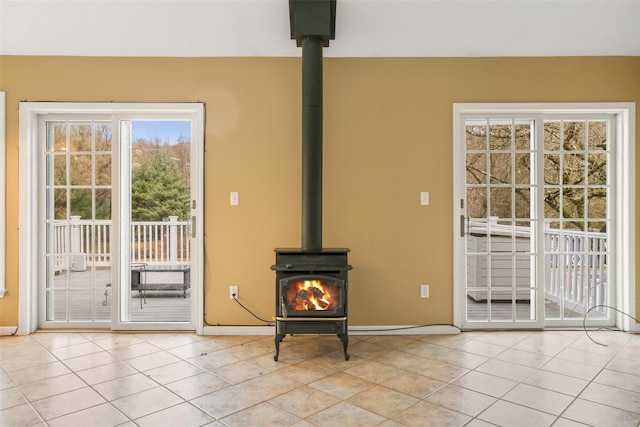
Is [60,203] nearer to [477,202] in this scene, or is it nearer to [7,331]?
[7,331]

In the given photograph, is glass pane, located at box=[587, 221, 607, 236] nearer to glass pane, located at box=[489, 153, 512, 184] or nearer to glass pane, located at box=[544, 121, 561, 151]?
glass pane, located at box=[544, 121, 561, 151]

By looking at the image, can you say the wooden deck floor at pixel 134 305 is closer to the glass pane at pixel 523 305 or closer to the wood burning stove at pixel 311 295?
the glass pane at pixel 523 305

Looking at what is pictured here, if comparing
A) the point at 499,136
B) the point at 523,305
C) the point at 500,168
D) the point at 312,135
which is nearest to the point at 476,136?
the point at 499,136

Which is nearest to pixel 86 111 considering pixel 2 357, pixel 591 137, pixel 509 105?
pixel 2 357

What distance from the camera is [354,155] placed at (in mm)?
3762

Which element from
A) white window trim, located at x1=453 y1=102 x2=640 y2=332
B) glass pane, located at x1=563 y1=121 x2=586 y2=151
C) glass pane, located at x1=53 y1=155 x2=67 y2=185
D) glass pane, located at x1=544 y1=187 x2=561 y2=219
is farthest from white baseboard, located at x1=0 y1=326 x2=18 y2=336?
glass pane, located at x1=563 y1=121 x2=586 y2=151

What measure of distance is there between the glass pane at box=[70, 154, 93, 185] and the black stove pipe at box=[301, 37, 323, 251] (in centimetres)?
202

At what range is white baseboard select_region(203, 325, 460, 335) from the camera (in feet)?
12.3

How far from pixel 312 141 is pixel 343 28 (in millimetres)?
1022

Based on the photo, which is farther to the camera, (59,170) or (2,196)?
(59,170)

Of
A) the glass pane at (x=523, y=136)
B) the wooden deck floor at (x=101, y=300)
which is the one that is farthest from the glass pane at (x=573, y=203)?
the wooden deck floor at (x=101, y=300)

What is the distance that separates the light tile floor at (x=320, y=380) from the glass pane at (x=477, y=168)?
137cm

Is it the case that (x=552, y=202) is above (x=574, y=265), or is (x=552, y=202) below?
above

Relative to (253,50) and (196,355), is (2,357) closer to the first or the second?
(196,355)
